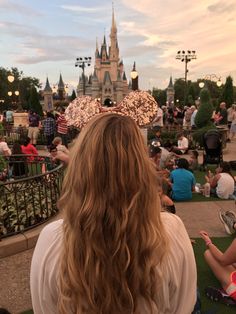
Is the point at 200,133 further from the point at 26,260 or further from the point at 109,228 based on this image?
the point at 109,228

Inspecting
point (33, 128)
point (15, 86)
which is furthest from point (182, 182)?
point (15, 86)

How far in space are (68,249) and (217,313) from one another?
2.79 metres

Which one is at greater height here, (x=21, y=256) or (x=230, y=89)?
(x=230, y=89)

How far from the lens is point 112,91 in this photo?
363 feet

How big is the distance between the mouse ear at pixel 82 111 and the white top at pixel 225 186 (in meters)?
4.42

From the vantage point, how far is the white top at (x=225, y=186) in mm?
7383

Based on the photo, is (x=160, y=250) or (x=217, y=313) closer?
(x=160, y=250)

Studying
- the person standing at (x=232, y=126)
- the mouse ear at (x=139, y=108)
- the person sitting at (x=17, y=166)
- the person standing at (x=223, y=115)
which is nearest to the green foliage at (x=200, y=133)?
the person standing at (x=232, y=126)

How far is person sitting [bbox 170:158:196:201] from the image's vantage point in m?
7.29

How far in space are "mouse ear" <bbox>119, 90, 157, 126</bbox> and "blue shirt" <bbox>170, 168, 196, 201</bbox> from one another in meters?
3.30

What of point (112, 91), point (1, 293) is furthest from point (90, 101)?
point (112, 91)

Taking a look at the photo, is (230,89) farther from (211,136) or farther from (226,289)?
(226,289)

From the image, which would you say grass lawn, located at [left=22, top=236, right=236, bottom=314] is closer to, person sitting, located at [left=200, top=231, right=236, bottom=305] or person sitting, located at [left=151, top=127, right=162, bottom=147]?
person sitting, located at [left=200, top=231, right=236, bottom=305]

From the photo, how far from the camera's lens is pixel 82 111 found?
12.7 feet
